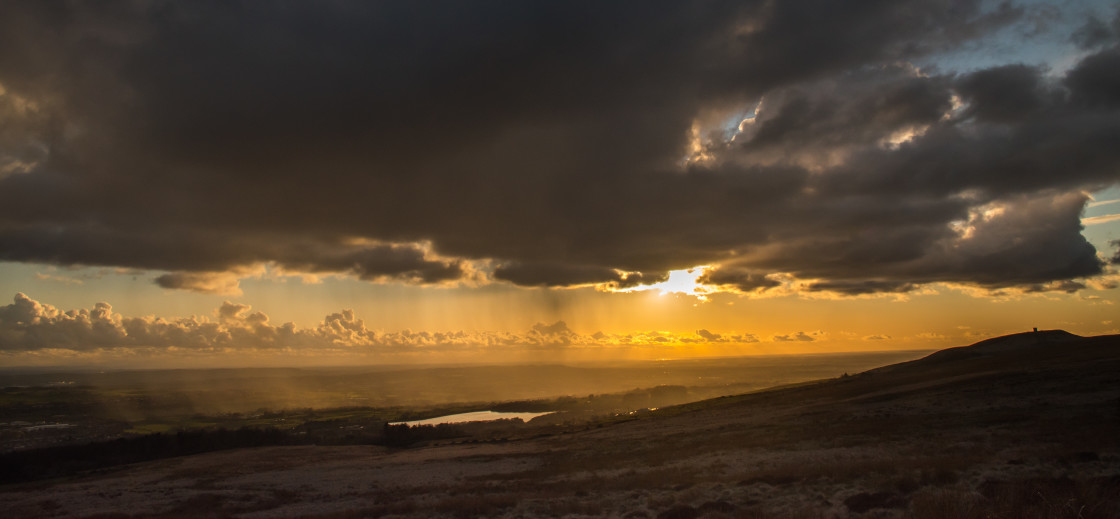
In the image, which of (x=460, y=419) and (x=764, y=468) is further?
(x=460, y=419)

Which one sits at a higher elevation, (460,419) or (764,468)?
(764,468)

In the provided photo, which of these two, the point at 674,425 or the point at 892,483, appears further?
the point at 674,425

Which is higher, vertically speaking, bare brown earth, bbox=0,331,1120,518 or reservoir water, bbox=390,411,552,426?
bare brown earth, bbox=0,331,1120,518

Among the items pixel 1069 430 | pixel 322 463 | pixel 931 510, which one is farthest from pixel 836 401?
pixel 322 463

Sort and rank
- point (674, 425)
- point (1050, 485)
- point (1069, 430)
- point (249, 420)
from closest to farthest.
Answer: point (1050, 485) → point (1069, 430) → point (674, 425) → point (249, 420)

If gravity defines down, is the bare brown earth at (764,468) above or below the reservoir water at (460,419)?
above

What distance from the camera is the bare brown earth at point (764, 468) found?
18.5 metres

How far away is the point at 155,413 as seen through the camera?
16562 centimetres

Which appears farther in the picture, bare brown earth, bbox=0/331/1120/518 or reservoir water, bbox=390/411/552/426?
reservoir water, bbox=390/411/552/426

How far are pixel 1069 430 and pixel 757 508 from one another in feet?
61.3

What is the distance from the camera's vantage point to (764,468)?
27.4 meters

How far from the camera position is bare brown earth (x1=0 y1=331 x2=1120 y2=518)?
1845cm

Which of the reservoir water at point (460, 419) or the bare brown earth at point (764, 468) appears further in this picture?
the reservoir water at point (460, 419)

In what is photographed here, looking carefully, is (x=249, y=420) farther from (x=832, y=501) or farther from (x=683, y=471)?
(x=832, y=501)
